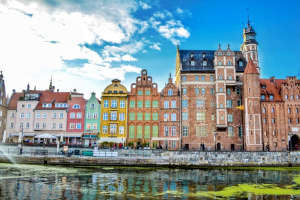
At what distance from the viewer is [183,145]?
5603 centimetres

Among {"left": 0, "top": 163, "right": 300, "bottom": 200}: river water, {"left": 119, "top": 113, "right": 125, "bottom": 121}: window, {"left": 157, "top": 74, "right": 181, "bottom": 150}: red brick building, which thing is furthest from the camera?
{"left": 119, "top": 113, "right": 125, "bottom": 121}: window

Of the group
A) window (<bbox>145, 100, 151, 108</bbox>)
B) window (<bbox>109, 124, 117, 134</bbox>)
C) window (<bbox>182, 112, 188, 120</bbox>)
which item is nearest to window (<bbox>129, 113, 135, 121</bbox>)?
window (<bbox>145, 100, 151, 108</bbox>)

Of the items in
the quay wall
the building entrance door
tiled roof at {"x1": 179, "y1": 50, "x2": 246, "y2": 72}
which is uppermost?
tiled roof at {"x1": 179, "y1": 50, "x2": 246, "y2": 72}

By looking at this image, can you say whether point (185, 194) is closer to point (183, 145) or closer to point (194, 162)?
point (194, 162)

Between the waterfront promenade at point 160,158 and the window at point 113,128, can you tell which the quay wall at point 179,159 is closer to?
the waterfront promenade at point 160,158

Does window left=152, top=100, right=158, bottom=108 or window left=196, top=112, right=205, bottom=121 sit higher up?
window left=152, top=100, right=158, bottom=108

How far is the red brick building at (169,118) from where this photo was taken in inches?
2207

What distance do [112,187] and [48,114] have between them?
40455 mm

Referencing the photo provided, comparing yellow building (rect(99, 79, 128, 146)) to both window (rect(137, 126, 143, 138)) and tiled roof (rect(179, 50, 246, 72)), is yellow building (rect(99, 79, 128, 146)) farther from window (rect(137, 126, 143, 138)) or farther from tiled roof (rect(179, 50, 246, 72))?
tiled roof (rect(179, 50, 246, 72))

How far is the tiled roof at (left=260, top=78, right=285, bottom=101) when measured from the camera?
58059 mm

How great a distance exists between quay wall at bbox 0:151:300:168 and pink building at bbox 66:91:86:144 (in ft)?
40.5

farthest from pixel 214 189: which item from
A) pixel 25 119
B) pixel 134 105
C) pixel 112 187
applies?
pixel 25 119

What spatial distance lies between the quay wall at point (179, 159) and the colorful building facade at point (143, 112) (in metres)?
9.29

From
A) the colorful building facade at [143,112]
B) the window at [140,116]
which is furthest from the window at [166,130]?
the window at [140,116]
